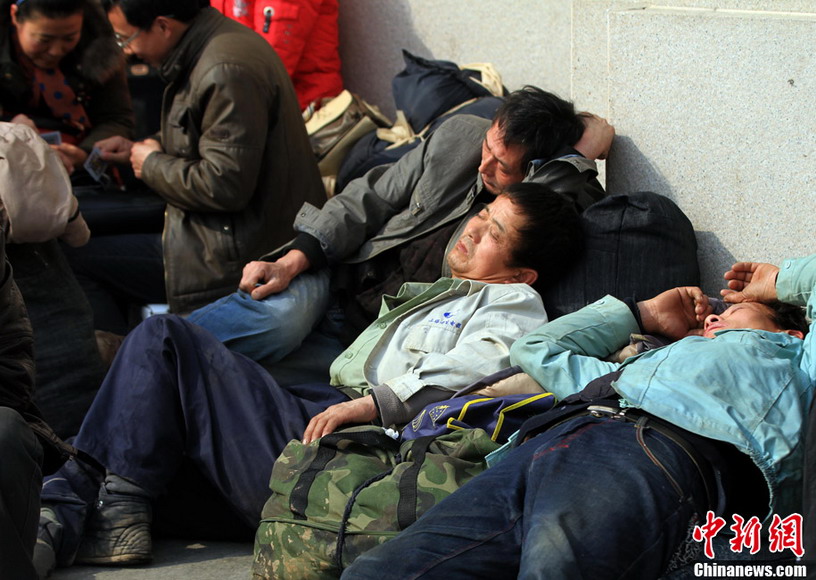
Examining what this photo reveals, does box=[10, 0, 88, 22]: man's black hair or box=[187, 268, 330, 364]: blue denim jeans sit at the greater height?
box=[10, 0, 88, 22]: man's black hair

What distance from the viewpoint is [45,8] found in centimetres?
517

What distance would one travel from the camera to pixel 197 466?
3.44 m

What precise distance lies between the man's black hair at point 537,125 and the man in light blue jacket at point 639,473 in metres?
1.22

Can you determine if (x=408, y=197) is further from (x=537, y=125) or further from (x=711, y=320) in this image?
(x=711, y=320)

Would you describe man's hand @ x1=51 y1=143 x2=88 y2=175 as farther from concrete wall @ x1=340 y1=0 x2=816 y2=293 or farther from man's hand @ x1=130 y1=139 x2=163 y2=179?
concrete wall @ x1=340 y1=0 x2=816 y2=293

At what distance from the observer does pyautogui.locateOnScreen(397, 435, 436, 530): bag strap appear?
2.85 meters

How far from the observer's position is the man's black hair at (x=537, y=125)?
13.1ft

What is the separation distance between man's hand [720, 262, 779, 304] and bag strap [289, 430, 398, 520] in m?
1.16

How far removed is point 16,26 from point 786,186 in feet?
12.1

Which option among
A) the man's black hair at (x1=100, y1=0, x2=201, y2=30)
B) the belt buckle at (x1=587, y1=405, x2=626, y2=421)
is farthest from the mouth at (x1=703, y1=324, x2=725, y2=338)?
the man's black hair at (x1=100, y1=0, x2=201, y2=30)

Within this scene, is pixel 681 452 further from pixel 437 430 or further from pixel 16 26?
pixel 16 26

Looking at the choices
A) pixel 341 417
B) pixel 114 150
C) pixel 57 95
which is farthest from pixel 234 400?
pixel 57 95

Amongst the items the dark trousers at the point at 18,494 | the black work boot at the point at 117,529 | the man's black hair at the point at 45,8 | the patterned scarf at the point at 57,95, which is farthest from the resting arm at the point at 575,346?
the patterned scarf at the point at 57,95

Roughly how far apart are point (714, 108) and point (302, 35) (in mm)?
3128
